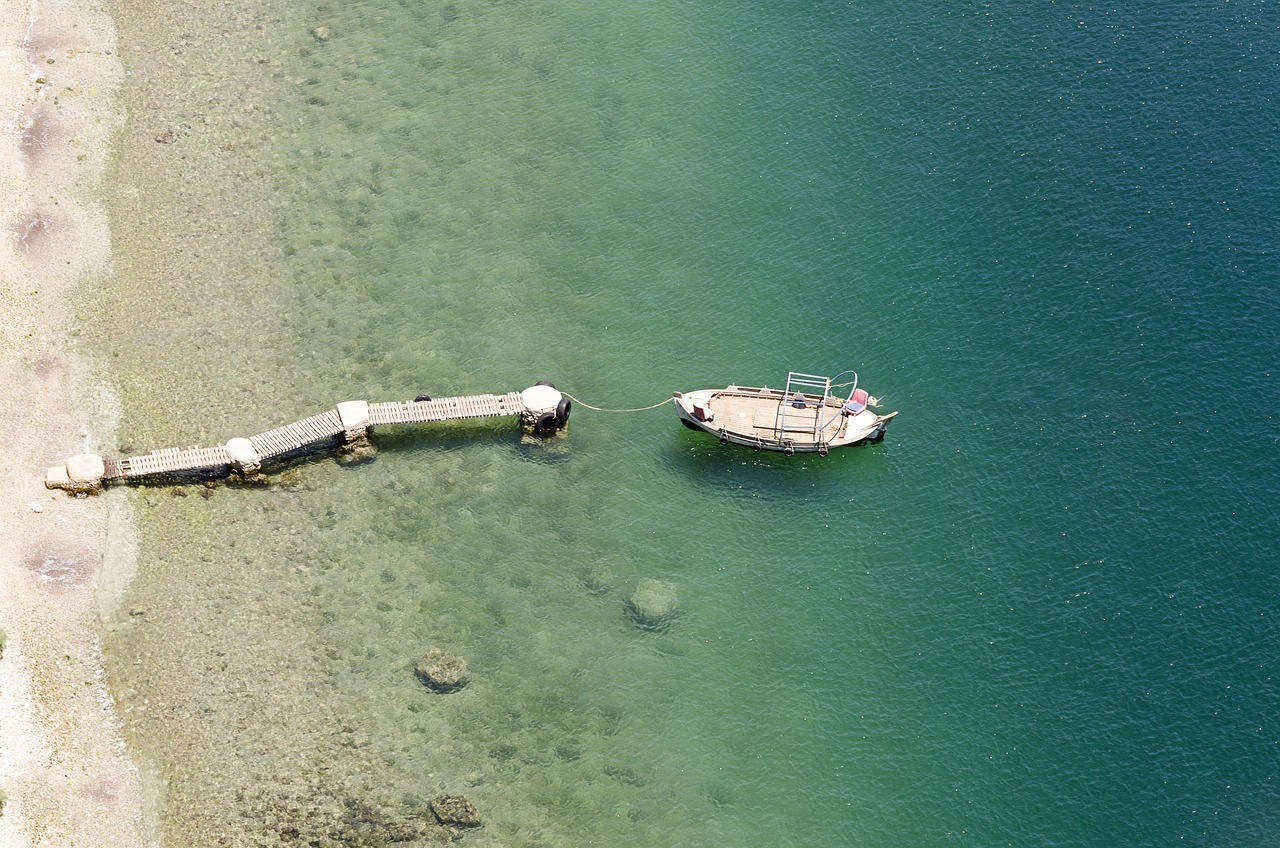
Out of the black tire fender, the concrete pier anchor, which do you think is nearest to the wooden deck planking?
the black tire fender

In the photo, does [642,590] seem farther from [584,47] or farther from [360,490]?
[584,47]

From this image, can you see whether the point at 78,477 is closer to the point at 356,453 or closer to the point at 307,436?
the point at 307,436

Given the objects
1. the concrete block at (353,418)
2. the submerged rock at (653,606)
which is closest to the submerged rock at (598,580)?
the submerged rock at (653,606)

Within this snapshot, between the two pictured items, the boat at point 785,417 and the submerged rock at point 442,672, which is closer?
the submerged rock at point 442,672

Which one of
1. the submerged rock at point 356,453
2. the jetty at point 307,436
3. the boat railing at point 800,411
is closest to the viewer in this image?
the jetty at point 307,436

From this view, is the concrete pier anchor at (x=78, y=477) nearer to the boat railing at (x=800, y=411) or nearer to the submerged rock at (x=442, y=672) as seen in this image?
the submerged rock at (x=442, y=672)

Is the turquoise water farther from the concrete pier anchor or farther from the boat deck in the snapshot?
the concrete pier anchor
